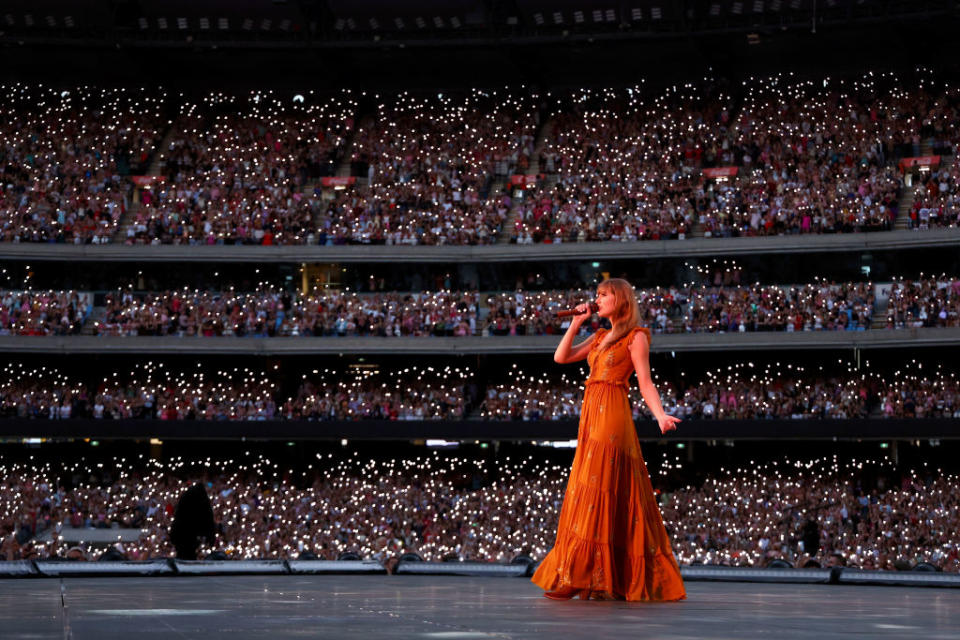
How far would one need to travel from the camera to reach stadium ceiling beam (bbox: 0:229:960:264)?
1599 inches

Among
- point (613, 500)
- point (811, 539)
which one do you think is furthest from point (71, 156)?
point (613, 500)

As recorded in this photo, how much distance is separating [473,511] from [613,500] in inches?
1050

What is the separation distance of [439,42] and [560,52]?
4.92 m

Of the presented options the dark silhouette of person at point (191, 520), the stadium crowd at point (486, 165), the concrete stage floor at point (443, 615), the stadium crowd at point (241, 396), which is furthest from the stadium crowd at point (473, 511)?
the concrete stage floor at point (443, 615)

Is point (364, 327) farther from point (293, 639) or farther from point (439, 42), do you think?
point (293, 639)

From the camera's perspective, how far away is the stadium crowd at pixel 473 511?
31.5m

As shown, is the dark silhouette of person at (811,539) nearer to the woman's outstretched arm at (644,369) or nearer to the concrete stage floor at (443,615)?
the concrete stage floor at (443,615)

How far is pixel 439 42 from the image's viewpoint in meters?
45.9

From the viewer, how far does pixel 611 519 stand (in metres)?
8.91

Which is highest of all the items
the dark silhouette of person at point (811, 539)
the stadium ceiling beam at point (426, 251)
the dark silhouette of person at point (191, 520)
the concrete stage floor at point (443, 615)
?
the stadium ceiling beam at point (426, 251)

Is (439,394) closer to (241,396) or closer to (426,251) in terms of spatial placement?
(426,251)

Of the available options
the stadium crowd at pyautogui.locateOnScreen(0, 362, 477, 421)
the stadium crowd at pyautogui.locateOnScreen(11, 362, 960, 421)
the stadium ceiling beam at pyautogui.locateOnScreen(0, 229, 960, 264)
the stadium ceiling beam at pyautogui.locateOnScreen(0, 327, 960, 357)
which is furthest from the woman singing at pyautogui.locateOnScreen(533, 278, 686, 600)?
the stadium ceiling beam at pyautogui.locateOnScreen(0, 229, 960, 264)

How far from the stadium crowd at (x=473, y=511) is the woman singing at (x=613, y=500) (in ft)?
68.4

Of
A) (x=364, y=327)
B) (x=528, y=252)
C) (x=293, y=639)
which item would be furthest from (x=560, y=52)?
(x=293, y=639)
